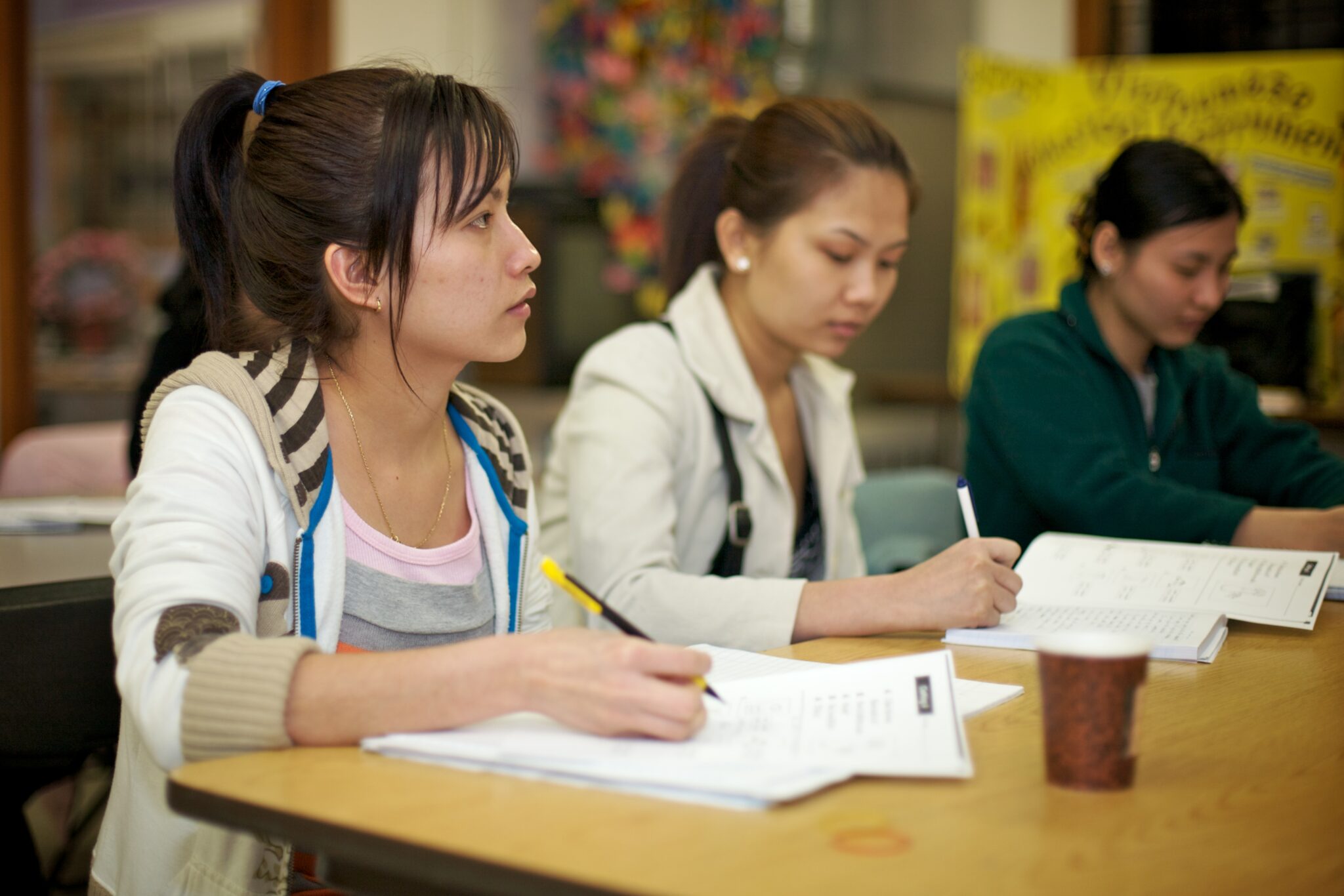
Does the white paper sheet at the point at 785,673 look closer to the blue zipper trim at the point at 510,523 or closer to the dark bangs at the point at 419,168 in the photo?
the blue zipper trim at the point at 510,523

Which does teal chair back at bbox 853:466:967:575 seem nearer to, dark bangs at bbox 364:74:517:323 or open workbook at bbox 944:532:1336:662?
open workbook at bbox 944:532:1336:662

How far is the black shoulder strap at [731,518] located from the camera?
1.78 metres

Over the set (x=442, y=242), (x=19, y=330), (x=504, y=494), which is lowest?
(x=19, y=330)

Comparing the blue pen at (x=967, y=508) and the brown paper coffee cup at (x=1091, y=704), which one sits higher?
the brown paper coffee cup at (x=1091, y=704)

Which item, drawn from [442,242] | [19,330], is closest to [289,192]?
[442,242]

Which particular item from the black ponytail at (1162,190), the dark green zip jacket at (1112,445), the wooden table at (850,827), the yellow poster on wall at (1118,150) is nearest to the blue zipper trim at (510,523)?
the wooden table at (850,827)

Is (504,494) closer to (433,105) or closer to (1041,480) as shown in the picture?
(433,105)

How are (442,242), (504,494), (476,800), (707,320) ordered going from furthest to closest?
(707,320)
(504,494)
(442,242)
(476,800)

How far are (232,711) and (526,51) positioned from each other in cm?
364

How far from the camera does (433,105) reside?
1.23 metres

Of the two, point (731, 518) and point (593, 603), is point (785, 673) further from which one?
point (731, 518)

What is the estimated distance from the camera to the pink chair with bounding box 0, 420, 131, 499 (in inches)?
127

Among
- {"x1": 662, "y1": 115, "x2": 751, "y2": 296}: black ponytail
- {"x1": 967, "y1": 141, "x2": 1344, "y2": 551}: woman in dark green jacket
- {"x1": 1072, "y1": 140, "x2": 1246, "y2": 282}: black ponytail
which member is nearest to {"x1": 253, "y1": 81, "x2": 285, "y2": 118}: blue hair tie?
{"x1": 662, "y1": 115, "x2": 751, "y2": 296}: black ponytail

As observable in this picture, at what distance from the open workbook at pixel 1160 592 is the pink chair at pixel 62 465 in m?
2.43
